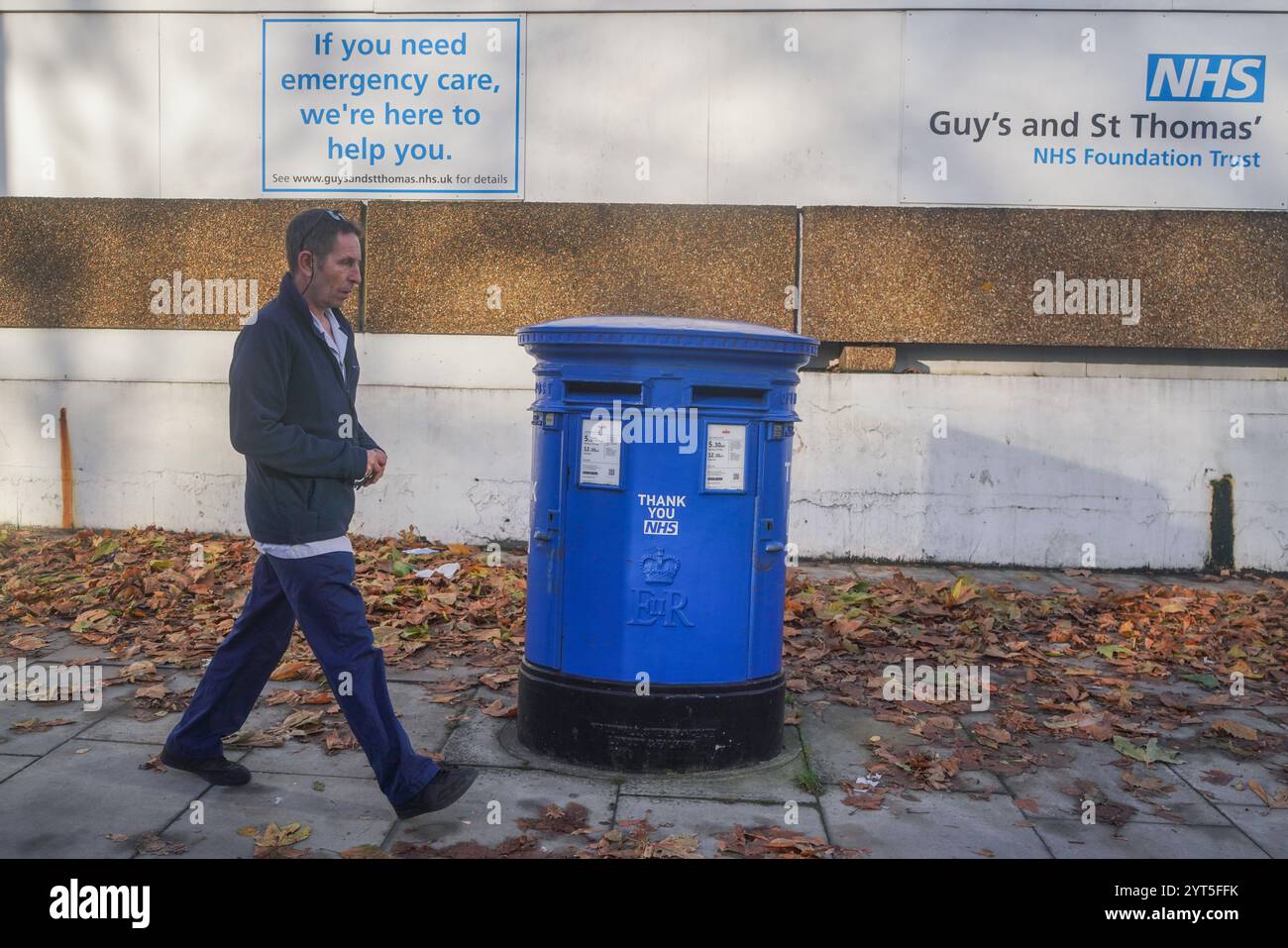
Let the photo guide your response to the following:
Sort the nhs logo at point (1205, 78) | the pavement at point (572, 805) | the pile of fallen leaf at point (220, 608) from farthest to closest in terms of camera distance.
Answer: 1. the nhs logo at point (1205, 78)
2. the pile of fallen leaf at point (220, 608)
3. the pavement at point (572, 805)

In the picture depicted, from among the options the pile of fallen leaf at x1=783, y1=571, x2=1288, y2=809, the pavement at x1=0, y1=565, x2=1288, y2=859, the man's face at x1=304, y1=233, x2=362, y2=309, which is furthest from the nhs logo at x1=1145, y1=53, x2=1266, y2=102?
the man's face at x1=304, y1=233, x2=362, y2=309

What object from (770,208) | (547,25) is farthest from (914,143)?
(547,25)

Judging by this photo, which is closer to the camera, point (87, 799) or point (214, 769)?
point (87, 799)

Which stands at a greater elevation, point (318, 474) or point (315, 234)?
point (315, 234)

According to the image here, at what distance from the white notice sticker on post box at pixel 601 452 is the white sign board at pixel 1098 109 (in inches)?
202

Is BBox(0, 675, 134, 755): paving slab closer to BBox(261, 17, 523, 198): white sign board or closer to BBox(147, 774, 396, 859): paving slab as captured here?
BBox(147, 774, 396, 859): paving slab

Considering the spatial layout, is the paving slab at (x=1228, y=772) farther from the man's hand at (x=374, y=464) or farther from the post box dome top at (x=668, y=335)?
the man's hand at (x=374, y=464)

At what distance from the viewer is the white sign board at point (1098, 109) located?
863 cm

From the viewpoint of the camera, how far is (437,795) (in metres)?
4.02

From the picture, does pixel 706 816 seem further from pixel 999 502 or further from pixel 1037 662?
pixel 999 502

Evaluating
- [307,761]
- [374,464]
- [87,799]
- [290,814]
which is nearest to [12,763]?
[87,799]

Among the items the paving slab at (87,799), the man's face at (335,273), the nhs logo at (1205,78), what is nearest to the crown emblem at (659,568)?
the man's face at (335,273)

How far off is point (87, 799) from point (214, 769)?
1.37 ft

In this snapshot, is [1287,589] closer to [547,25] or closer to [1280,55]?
[1280,55]
